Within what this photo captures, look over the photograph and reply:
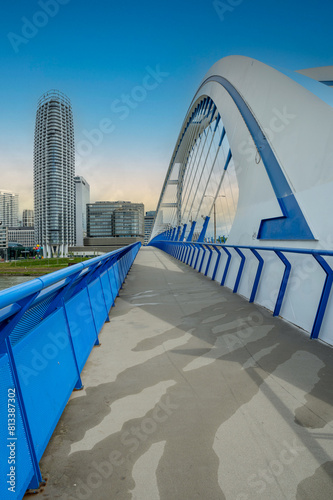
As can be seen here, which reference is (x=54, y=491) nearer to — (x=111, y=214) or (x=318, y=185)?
(x=318, y=185)

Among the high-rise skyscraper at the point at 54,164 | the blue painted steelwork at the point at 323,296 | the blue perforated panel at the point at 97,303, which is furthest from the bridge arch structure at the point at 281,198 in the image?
the high-rise skyscraper at the point at 54,164

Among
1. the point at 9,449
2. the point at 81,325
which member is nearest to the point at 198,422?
the point at 9,449

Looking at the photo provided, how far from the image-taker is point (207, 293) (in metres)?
8.26

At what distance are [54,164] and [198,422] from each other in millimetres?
63888

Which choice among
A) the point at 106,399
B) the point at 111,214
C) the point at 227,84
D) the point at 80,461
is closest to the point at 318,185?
the point at 106,399

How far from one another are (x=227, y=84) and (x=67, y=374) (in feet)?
51.1

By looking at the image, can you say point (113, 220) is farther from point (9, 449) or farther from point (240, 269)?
point (9, 449)

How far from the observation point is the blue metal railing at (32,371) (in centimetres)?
156

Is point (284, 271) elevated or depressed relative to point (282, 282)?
elevated

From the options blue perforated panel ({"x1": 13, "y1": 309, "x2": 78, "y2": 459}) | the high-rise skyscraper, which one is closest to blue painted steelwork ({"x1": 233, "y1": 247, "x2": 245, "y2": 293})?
blue perforated panel ({"x1": 13, "y1": 309, "x2": 78, "y2": 459})

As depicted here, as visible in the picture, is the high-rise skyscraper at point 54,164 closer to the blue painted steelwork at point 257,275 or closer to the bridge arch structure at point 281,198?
the bridge arch structure at point 281,198

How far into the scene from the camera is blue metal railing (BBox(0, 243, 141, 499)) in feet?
5.11

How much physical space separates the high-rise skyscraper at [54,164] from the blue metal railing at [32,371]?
31.0m

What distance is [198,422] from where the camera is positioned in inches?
93.9
